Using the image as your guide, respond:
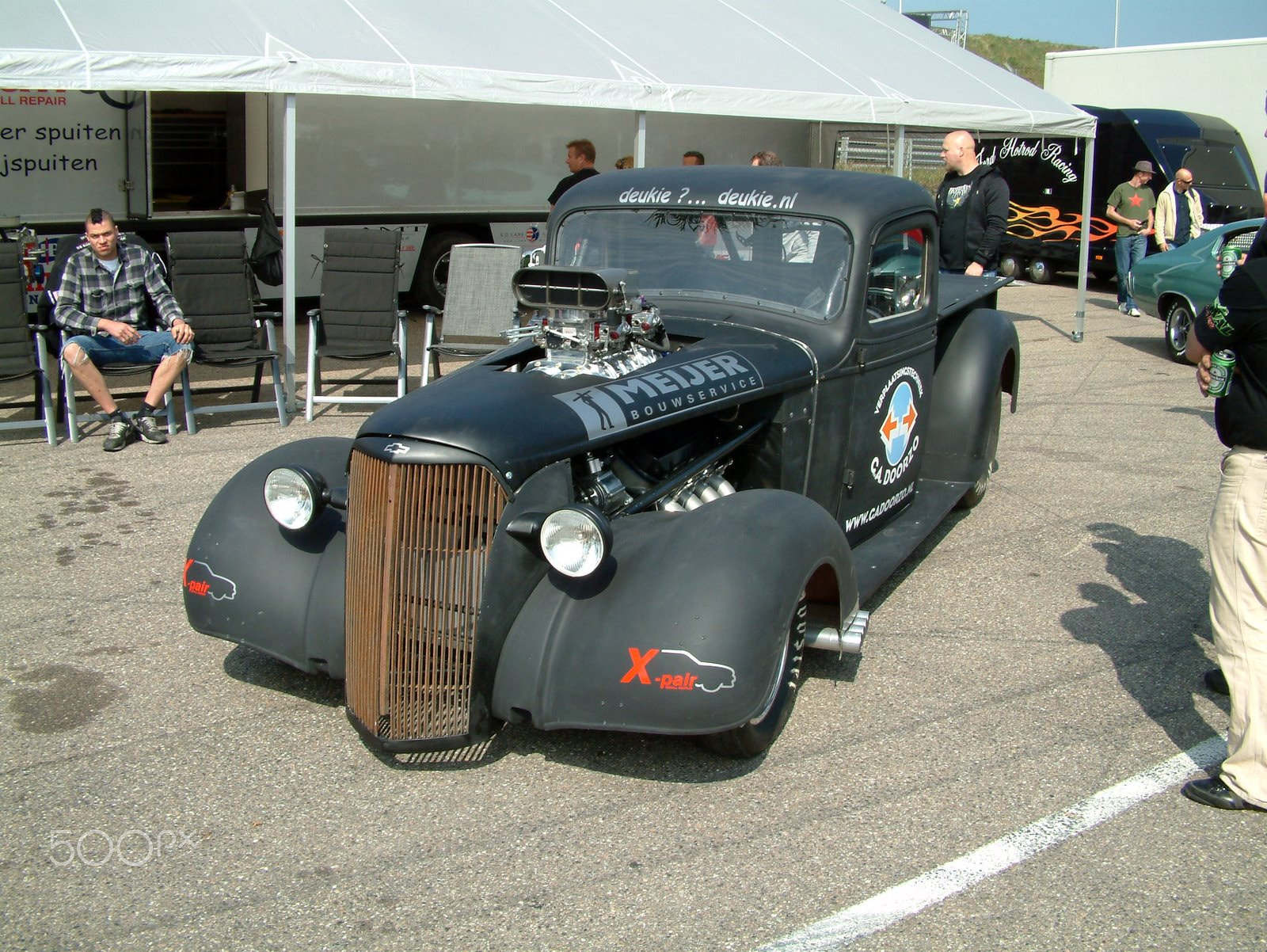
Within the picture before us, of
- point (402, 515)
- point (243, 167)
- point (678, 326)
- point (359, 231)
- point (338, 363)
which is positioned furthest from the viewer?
point (243, 167)

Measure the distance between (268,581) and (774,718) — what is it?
1775 mm

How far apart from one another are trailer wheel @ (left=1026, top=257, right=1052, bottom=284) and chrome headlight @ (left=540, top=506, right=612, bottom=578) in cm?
1638

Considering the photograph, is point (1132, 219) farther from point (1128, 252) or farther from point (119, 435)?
point (119, 435)

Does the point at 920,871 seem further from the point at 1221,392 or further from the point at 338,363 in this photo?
the point at 338,363

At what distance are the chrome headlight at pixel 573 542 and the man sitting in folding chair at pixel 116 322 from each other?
5.18 m

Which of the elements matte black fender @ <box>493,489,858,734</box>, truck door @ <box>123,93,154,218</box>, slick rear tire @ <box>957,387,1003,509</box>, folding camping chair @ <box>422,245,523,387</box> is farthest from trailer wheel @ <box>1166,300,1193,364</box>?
truck door @ <box>123,93,154,218</box>

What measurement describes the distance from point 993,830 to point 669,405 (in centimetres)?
172

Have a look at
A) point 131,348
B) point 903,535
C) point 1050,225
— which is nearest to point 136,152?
point 131,348

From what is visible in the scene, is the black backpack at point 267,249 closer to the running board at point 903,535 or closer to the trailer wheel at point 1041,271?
the running board at point 903,535

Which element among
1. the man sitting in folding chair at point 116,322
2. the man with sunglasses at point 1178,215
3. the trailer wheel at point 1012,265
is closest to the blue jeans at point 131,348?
the man sitting in folding chair at point 116,322

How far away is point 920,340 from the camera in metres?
5.71

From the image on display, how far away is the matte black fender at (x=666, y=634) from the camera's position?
348 cm

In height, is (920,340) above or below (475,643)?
above

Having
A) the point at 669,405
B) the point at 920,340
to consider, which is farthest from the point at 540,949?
the point at 920,340
